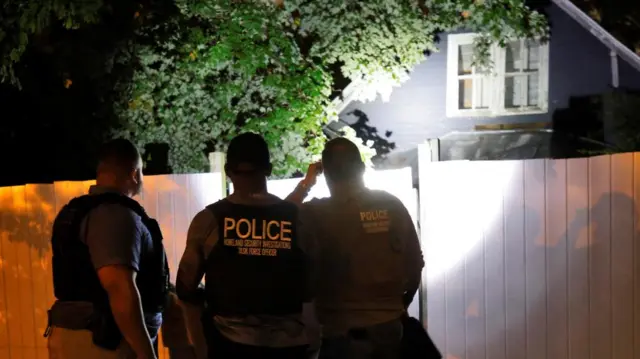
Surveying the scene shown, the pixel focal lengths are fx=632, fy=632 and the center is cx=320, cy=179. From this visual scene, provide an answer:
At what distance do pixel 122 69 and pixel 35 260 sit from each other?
3459mm

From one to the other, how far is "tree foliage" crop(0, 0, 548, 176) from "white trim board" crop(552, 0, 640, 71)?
2.00 m

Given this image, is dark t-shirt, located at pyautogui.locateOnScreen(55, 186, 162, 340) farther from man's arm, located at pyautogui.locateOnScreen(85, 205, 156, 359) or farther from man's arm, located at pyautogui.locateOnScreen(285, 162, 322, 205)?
man's arm, located at pyautogui.locateOnScreen(285, 162, 322, 205)

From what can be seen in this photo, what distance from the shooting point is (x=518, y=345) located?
15.3 feet

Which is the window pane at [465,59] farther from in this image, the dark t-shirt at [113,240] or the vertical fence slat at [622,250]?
the dark t-shirt at [113,240]

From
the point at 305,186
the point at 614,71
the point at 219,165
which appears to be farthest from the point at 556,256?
the point at 614,71

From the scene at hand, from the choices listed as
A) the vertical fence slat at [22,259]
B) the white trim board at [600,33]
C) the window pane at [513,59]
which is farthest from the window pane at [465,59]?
the vertical fence slat at [22,259]

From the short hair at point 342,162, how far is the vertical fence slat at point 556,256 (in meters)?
1.75

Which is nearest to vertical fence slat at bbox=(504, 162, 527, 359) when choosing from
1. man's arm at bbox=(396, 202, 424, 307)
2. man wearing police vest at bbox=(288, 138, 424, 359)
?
man's arm at bbox=(396, 202, 424, 307)

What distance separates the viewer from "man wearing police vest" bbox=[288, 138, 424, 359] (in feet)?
10.8

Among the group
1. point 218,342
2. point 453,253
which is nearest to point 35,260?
point 218,342

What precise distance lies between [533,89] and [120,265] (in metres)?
Answer: 9.95

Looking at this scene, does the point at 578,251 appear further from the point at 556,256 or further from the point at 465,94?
the point at 465,94

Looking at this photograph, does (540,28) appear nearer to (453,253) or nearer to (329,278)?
(453,253)

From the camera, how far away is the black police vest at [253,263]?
2.93m
